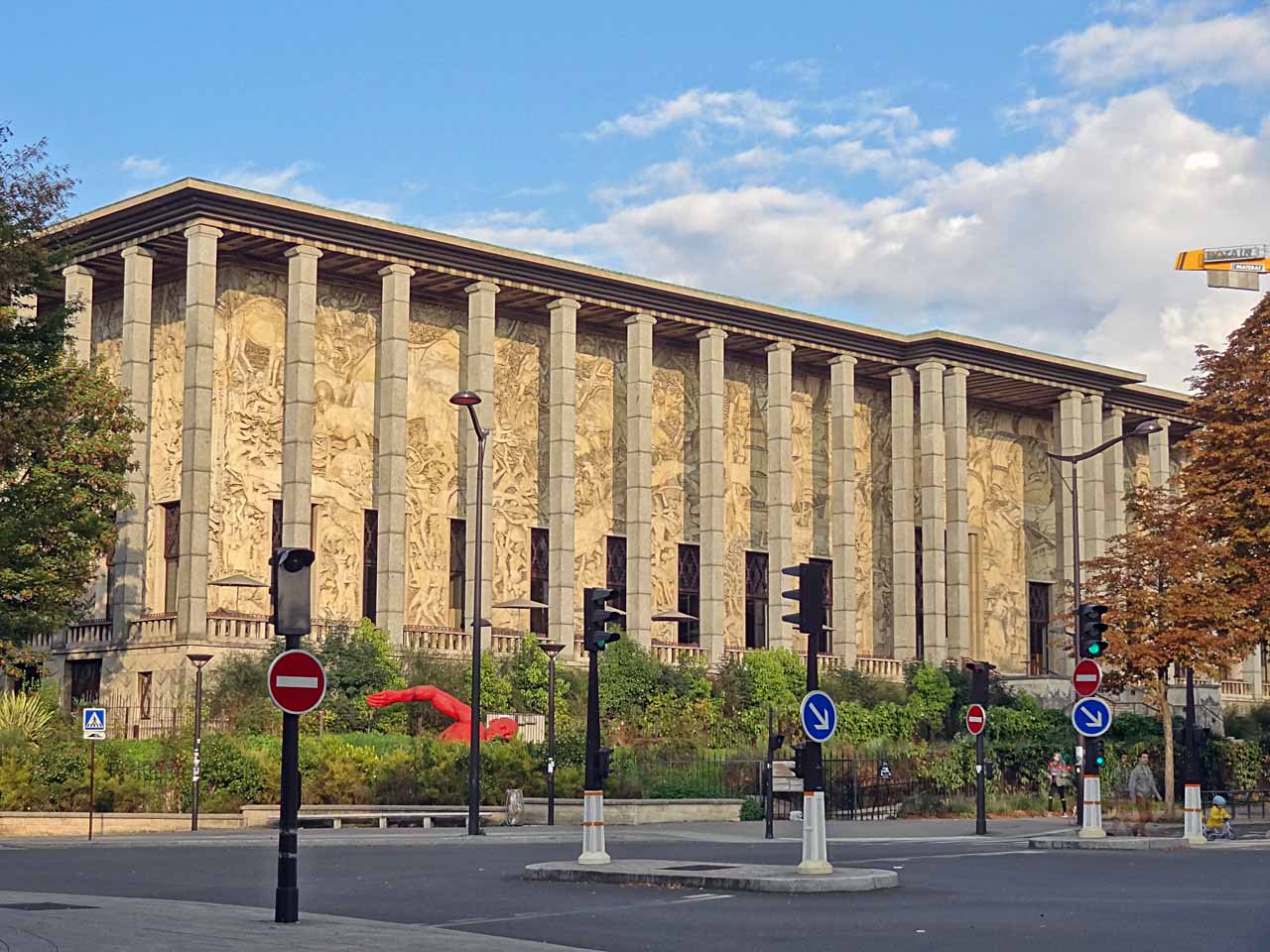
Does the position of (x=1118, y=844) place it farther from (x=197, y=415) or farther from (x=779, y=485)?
(x=779, y=485)

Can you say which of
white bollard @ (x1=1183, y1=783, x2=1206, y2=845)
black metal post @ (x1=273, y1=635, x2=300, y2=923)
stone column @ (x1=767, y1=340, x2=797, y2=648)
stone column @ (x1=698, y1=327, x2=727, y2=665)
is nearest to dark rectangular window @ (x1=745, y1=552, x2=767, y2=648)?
stone column @ (x1=767, y1=340, x2=797, y2=648)

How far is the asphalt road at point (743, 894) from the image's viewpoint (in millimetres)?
16703

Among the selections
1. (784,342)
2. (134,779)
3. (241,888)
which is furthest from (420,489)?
(241,888)

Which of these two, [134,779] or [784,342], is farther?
[784,342]

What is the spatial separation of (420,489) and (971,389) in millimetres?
24813

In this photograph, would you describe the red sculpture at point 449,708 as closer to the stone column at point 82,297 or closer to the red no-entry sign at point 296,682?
the stone column at point 82,297

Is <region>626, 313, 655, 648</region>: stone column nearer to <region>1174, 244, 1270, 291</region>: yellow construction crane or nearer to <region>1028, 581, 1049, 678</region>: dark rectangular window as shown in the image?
<region>1028, 581, 1049, 678</region>: dark rectangular window

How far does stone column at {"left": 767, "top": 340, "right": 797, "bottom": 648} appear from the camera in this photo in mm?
63625

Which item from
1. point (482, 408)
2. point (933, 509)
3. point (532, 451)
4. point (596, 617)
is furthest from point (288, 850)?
point (933, 509)

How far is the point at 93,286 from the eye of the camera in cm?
5725

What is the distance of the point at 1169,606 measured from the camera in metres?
45.1

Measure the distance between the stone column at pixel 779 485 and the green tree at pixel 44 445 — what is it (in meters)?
23.9

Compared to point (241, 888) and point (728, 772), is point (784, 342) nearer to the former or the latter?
point (728, 772)

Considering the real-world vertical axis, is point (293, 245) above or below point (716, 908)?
above
